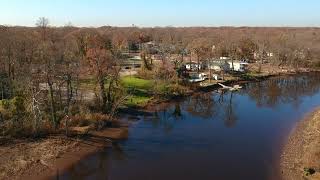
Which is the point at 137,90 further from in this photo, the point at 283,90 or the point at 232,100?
the point at 283,90

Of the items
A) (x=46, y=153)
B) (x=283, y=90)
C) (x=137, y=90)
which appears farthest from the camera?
(x=283, y=90)

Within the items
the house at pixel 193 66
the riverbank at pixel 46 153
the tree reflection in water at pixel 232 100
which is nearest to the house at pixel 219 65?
the house at pixel 193 66

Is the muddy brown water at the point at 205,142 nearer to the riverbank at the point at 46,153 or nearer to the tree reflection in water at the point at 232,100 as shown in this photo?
the tree reflection in water at the point at 232,100

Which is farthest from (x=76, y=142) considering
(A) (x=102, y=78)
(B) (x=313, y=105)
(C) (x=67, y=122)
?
(B) (x=313, y=105)

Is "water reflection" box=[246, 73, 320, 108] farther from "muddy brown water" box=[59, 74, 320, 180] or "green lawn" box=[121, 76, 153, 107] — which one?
"green lawn" box=[121, 76, 153, 107]

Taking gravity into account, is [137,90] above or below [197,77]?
below

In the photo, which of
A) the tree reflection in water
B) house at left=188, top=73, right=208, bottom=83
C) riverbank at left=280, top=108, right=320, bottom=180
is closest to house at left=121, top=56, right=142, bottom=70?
house at left=188, top=73, right=208, bottom=83

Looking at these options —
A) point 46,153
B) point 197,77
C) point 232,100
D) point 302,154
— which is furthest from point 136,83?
point 302,154
